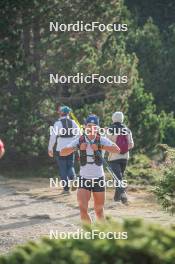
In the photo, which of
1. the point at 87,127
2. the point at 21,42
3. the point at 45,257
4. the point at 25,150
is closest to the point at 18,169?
the point at 25,150

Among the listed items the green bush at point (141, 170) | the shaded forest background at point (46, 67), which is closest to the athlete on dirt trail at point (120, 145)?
the green bush at point (141, 170)

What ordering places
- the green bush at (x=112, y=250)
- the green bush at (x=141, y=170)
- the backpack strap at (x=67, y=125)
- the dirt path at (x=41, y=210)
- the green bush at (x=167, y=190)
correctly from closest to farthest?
the green bush at (x=112, y=250), the green bush at (x=167, y=190), the dirt path at (x=41, y=210), the backpack strap at (x=67, y=125), the green bush at (x=141, y=170)

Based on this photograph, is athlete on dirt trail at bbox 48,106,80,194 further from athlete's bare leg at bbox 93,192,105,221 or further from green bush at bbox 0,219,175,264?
green bush at bbox 0,219,175,264

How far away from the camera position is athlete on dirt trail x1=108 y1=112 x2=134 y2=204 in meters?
13.5

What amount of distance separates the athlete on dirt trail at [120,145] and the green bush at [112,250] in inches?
341

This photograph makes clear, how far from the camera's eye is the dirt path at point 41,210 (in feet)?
37.0

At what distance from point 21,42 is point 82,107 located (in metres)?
2.16

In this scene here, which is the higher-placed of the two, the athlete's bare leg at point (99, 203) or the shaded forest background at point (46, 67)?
the shaded forest background at point (46, 67)

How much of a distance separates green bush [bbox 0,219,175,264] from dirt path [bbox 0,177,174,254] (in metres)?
5.42

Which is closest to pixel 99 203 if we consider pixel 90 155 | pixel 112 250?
pixel 90 155

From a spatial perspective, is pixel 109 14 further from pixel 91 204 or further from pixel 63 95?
pixel 91 204

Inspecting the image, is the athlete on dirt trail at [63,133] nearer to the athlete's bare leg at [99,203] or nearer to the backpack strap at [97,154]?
the athlete's bare leg at [99,203]

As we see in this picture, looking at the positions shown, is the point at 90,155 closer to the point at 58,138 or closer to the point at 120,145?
the point at 120,145

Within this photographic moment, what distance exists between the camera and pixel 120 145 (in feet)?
44.5
